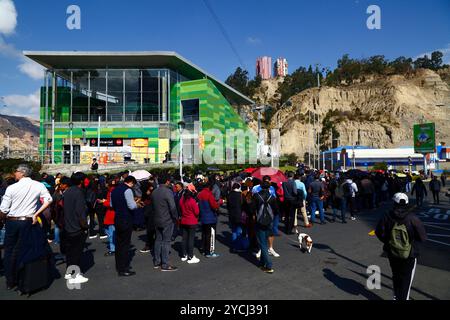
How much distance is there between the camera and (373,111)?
93000 millimetres

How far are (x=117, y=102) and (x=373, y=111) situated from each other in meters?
77.3

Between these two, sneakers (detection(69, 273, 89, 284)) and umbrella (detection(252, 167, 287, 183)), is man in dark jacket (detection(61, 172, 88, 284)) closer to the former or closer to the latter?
sneakers (detection(69, 273, 89, 284))

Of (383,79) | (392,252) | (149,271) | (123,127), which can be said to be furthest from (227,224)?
(383,79)

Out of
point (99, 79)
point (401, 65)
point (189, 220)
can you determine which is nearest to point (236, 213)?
point (189, 220)

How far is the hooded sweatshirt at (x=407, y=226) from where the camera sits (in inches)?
176

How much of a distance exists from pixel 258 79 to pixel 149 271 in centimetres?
13529

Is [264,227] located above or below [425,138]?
below

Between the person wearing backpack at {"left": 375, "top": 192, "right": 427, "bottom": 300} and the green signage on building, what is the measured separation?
1835 inches

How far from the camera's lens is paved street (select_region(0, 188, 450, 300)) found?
5379 millimetres

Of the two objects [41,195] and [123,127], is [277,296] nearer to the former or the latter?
[41,195]

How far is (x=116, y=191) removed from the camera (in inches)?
253

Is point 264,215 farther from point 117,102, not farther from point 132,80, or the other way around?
point 132,80

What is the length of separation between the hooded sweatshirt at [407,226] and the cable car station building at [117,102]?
1380 inches

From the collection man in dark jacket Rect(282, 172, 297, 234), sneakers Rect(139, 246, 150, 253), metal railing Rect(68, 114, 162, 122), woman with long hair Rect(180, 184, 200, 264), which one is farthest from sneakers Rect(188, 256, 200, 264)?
metal railing Rect(68, 114, 162, 122)
